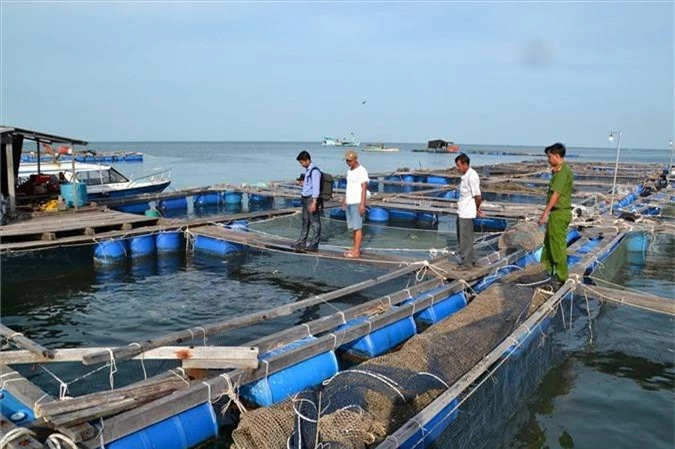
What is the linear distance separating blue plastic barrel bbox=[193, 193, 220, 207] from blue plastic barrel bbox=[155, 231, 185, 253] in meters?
10.5

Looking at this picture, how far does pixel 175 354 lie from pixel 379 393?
6.85 feet

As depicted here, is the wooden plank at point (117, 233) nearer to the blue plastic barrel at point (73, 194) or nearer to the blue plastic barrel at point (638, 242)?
the blue plastic barrel at point (73, 194)

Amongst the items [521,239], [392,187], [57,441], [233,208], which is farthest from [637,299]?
[392,187]

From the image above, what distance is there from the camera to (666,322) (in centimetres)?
951

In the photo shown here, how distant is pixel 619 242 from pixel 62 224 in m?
13.6

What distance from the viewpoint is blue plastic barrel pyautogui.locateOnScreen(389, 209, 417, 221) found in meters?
20.4

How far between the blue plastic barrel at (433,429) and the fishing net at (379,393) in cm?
19

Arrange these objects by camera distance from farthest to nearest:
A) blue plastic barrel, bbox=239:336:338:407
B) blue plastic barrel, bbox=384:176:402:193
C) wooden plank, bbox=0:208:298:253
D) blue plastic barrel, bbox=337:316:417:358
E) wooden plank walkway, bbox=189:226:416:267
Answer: blue plastic barrel, bbox=384:176:402:193, wooden plank, bbox=0:208:298:253, wooden plank walkway, bbox=189:226:416:267, blue plastic barrel, bbox=337:316:417:358, blue plastic barrel, bbox=239:336:338:407

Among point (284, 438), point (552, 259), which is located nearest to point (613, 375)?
point (552, 259)

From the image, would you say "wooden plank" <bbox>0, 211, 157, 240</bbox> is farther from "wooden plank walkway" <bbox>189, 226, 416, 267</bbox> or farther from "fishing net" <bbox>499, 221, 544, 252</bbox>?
"fishing net" <bbox>499, 221, 544, 252</bbox>

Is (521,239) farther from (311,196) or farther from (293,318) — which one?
(293,318)

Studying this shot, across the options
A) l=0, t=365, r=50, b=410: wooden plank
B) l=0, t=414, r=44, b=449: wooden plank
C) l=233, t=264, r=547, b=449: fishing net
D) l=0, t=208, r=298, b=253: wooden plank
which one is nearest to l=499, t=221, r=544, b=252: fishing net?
l=233, t=264, r=547, b=449: fishing net

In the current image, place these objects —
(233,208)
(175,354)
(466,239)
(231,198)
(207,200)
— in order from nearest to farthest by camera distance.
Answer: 1. (175,354)
2. (466,239)
3. (207,200)
4. (233,208)
5. (231,198)

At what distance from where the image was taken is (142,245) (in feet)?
42.6
